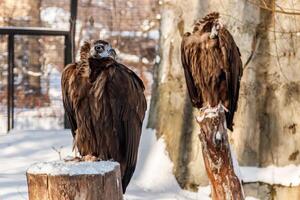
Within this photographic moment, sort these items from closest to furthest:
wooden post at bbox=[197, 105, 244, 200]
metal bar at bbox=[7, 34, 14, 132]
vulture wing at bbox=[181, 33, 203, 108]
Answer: wooden post at bbox=[197, 105, 244, 200], vulture wing at bbox=[181, 33, 203, 108], metal bar at bbox=[7, 34, 14, 132]

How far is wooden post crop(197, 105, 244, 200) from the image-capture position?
5.08 metres

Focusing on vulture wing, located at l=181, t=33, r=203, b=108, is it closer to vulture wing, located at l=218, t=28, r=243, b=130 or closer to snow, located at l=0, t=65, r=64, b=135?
vulture wing, located at l=218, t=28, r=243, b=130

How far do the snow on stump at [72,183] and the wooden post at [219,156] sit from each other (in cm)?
210

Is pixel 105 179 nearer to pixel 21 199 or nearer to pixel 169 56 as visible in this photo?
pixel 21 199

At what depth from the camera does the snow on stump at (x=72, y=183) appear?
9.59 feet

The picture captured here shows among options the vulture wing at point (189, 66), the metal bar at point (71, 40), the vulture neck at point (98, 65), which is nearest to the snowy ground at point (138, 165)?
the metal bar at point (71, 40)

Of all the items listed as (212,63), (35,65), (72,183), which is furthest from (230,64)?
(35,65)

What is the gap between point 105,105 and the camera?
4.51 meters

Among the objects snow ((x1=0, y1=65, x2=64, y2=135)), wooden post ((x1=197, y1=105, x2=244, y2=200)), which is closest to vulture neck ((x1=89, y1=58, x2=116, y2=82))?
wooden post ((x1=197, y1=105, x2=244, y2=200))

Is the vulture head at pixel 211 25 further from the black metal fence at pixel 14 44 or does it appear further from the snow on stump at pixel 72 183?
the black metal fence at pixel 14 44

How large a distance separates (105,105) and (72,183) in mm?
1603

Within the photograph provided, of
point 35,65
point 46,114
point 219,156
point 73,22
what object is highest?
point 73,22

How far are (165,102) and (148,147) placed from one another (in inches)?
21.0

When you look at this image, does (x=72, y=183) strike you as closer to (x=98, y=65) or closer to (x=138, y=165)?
(x=98, y=65)
